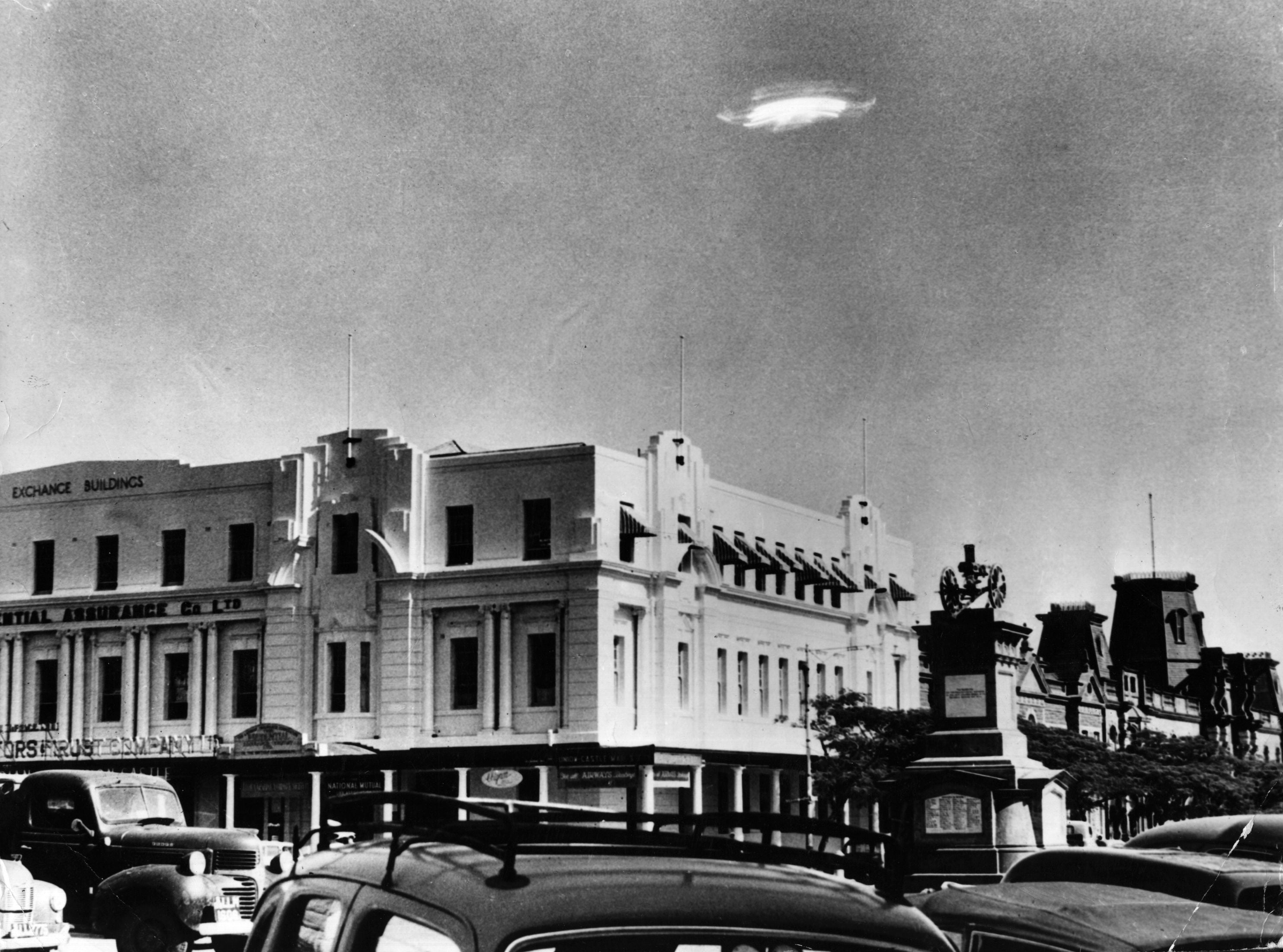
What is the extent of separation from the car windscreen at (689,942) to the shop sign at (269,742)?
146 feet

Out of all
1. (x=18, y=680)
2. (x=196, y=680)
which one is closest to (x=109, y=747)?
(x=196, y=680)

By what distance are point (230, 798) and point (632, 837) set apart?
1797 inches

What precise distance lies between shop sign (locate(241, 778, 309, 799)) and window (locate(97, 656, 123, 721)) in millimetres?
5054

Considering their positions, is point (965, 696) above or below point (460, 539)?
below

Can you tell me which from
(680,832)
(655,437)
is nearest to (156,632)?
(655,437)

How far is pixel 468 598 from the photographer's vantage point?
46.4 m

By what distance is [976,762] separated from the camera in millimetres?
28719

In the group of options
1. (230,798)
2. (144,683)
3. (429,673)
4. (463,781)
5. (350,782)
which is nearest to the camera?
(463,781)

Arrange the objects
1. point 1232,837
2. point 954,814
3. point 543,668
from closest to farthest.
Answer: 1. point 1232,837
2. point 954,814
3. point 543,668

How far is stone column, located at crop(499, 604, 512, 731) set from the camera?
44.9 metres

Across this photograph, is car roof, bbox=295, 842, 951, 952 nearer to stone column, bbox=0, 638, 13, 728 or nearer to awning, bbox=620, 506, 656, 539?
awning, bbox=620, 506, 656, 539

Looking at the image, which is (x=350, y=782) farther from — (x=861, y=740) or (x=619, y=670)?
(x=861, y=740)

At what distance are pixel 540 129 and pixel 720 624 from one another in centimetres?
2905

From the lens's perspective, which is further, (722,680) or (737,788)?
(722,680)
